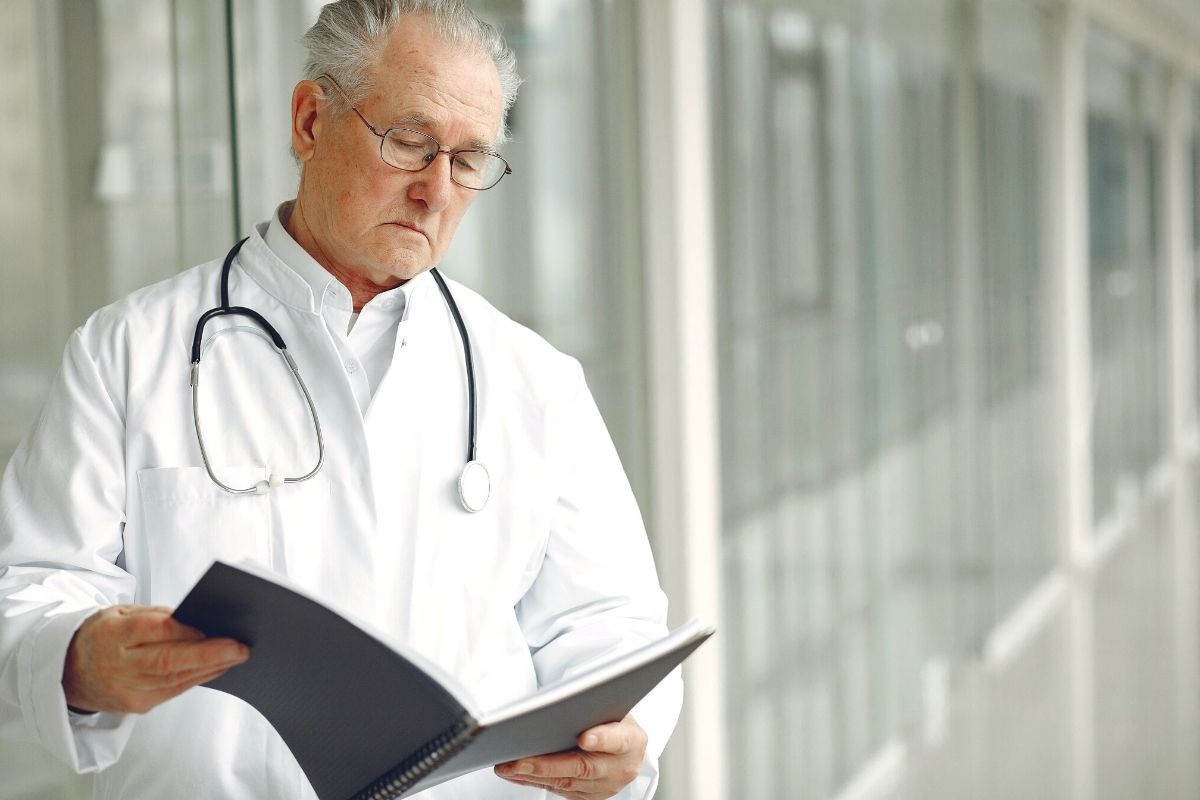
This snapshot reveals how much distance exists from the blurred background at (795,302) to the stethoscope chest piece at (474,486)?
61cm

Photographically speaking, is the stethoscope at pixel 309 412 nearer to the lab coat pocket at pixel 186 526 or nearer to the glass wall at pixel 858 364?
the lab coat pocket at pixel 186 526

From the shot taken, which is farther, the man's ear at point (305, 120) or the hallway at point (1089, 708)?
the hallway at point (1089, 708)

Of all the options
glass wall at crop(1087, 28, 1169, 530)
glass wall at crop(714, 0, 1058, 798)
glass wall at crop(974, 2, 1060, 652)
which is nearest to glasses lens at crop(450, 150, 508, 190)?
glass wall at crop(714, 0, 1058, 798)

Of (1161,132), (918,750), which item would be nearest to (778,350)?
(918,750)

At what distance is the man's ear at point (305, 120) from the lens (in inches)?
54.6

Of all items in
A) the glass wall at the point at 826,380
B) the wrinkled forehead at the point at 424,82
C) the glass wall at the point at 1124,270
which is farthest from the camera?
the glass wall at the point at 1124,270

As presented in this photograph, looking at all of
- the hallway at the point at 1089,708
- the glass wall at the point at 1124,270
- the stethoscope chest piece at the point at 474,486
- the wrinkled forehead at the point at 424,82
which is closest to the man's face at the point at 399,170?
the wrinkled forehead at the point at 424,82

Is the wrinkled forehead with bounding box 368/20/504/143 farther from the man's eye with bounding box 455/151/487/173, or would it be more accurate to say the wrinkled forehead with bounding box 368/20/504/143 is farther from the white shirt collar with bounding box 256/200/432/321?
the white shirt collar with bounding box 256/200/432/321

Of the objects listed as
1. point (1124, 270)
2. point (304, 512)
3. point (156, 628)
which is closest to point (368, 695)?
point (156, 628)

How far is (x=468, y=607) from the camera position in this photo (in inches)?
55.0

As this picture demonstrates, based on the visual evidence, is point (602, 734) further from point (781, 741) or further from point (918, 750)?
point (918, 750)

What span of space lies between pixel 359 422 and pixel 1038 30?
5072 mm

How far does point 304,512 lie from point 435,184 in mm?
374

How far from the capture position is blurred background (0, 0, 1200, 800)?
1716 millimetres
